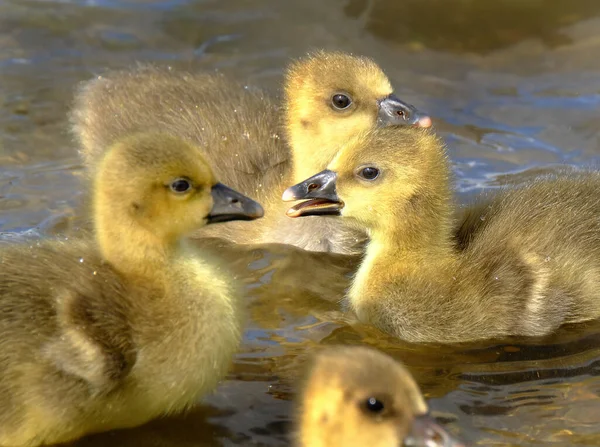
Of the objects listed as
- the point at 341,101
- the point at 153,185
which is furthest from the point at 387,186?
the point at 153,185

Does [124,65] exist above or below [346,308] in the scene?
above

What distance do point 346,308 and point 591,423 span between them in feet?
4.06

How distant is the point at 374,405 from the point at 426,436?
0.53 ft

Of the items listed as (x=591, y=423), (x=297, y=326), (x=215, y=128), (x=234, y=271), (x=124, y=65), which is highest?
(x=124, y=65)

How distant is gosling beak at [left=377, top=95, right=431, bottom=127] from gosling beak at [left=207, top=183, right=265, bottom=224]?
5.14ft

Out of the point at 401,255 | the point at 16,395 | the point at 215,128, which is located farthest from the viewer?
the point at 215,128

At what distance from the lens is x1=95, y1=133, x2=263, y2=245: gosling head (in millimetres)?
3771

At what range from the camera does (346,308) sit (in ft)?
15.7

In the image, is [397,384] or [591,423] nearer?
[397,384]

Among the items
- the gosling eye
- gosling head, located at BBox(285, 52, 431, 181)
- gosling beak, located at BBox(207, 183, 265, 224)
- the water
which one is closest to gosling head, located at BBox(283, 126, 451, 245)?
the water

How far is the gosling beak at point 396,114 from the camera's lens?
5.41m

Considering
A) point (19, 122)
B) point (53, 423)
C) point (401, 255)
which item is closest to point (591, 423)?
point (401, 255)

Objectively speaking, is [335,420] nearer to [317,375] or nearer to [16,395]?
[317,375]

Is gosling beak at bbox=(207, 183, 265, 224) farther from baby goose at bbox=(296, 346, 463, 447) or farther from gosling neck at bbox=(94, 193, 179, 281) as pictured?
baby goose at bbox=(296, 346, 463, 447)
